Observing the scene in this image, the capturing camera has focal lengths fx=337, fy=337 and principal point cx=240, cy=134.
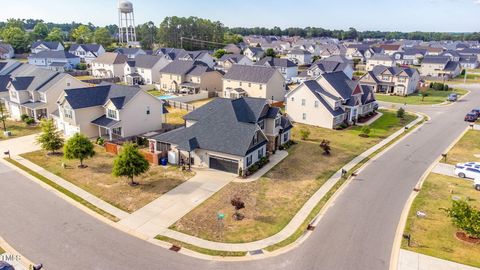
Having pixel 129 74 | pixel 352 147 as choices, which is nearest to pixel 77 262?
pixel 352 147

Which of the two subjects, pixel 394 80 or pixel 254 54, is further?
pixel 254 54

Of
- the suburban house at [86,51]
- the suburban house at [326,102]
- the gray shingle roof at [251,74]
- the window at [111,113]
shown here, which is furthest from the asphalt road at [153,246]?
the suburban house at [86,51]

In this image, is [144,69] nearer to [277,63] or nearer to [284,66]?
[277,63]

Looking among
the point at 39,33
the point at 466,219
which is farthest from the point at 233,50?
the point at 466,219

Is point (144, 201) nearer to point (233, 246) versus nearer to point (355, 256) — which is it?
point (233, 246)

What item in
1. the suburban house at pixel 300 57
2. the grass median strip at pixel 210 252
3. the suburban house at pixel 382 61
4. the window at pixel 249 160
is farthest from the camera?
the suburban house at pixel 300 57

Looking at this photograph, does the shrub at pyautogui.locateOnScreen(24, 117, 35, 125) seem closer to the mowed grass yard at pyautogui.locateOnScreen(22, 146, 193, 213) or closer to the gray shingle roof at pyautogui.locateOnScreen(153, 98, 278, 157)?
the mowed grass yard at pyautogui.locateOnScreen(22, 146, 193, 213)

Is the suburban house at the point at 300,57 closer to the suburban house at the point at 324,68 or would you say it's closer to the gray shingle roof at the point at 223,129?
the suburban house at the point at 324,68
